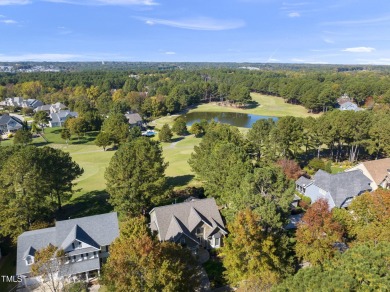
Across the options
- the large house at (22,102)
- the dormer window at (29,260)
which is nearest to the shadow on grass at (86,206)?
the dormer window at (29,260)

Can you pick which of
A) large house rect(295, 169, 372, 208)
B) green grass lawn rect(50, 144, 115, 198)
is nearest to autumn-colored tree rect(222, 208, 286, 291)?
large house rect(295, 169, 372, 208)

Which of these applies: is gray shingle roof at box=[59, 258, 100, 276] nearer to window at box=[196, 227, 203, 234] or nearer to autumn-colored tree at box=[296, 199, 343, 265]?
window at box=[196, 227, 203, 234]

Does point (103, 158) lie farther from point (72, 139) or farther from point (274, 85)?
point (274, 85)

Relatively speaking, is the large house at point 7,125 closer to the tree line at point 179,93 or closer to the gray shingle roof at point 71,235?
the tree line at point 179,93

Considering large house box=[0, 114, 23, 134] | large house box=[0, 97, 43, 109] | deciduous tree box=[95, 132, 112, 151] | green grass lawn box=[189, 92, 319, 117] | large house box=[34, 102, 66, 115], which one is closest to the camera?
deciduous tree box=[95, 132, 112, 151]

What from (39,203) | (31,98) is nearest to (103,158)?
(39,203)

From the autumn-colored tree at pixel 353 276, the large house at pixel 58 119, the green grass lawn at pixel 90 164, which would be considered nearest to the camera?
the autumn-colored tree at pixel 353 276
